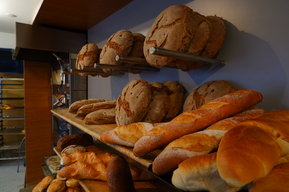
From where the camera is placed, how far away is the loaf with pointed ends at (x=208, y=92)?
29.3 inches

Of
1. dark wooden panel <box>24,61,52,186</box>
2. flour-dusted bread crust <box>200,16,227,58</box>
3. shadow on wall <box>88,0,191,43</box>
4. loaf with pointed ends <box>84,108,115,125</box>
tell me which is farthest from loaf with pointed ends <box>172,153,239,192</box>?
dark wooden panel <box>24,61,52,186</box>

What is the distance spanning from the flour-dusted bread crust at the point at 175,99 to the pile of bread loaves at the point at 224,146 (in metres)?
0.24

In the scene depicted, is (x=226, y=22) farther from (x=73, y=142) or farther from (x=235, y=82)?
(x=73, y=142)

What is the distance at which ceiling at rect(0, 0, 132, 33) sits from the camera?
5.18 ft

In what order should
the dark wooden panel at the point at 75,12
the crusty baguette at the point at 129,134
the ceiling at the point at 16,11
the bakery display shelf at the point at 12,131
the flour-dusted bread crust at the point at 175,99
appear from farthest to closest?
the bakery display shelf at the point at 12,131
the ceiling at the point at 16,11
the dark wooden panel at the point at 75,12
the flour-dusted bread crust at the point at 175,99
the crusty baguette at the point at 129,134

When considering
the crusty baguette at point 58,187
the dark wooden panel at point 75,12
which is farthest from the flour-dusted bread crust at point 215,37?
the crusty baguette at point 58,187

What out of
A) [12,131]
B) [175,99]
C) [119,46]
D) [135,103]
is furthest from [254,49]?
[12,131]

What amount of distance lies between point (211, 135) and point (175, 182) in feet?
0.46

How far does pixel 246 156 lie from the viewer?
11.8 inches

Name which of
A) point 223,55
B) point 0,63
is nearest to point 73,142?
point 223,55

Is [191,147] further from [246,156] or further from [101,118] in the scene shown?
[101,118]

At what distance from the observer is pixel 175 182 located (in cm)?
42

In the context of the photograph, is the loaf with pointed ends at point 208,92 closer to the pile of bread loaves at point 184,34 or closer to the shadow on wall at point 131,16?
the pile of bread loaves at point 184,34

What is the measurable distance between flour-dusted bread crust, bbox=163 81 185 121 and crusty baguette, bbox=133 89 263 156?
0.31m
